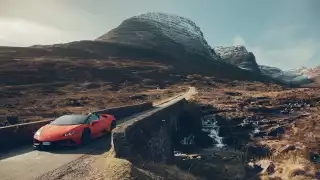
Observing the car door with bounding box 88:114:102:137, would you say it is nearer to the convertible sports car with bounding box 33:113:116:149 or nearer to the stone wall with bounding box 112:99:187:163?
the convertible sports car with bounding box 33:113:116:149

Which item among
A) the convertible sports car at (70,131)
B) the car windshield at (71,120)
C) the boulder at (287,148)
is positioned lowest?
the boulder at (287,148)

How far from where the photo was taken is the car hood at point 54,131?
1555cm

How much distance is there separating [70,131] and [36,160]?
255 centimetres

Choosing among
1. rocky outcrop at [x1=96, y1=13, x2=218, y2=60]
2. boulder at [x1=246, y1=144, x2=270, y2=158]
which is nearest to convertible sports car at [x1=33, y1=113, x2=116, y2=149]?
boulder at [x1=246, y1=144, x2=270, y2=158]

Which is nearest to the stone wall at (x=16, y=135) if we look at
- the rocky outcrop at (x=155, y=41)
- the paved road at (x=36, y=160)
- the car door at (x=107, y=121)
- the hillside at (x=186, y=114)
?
the paved road at (x=36, y=160)

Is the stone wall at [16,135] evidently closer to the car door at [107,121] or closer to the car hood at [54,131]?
the car hood at [54,131]

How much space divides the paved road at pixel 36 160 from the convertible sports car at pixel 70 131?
0.39 m

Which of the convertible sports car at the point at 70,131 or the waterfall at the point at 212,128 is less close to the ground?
the convertible sports car at the point at 70,131

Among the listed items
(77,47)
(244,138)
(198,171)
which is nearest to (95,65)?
(77,47)

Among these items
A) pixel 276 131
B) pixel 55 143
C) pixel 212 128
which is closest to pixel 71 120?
pixel 55 143

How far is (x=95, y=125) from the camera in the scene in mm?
17922

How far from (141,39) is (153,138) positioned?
510 feet

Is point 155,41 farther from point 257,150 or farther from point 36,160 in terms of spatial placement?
point 36,160

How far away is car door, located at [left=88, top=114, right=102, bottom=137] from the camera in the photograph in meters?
17.5
